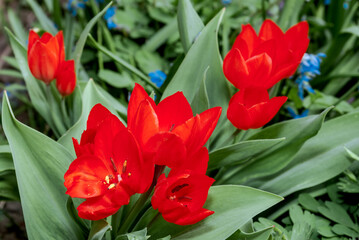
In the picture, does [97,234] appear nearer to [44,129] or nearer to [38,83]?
[38,83]

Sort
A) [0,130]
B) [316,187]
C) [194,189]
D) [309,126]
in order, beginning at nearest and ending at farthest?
[194,189] < [309,126] < [316,187] < [0,130]

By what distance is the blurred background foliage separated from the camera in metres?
0.99

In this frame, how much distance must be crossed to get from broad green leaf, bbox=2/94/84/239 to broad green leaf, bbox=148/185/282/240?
169mm

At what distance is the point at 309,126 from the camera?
2.89 ft

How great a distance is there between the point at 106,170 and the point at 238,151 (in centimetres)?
30

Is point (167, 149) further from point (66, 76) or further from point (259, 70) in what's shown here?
point (66, 76)

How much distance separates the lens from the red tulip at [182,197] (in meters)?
0.59

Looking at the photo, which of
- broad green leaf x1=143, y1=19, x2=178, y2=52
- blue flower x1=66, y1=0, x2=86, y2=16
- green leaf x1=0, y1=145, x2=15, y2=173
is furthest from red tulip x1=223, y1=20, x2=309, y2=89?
blue flower x1=66, y1=0, x2=86, y2=16

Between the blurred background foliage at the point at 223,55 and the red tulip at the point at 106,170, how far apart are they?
0.39 m

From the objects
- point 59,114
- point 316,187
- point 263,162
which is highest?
point 59,114

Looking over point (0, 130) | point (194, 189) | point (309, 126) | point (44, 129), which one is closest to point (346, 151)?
point (309, 126)

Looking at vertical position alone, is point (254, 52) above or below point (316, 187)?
above

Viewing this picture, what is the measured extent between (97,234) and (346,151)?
0.59 meters

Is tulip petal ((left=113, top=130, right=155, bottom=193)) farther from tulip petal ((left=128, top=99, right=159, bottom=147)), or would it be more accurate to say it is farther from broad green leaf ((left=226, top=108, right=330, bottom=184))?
broad green leaf ((left=226, top=108, right=330, bottom=184))
